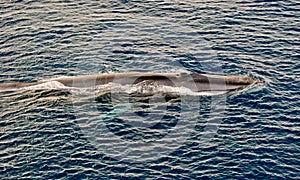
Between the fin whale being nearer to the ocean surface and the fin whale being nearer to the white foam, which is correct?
the white foam

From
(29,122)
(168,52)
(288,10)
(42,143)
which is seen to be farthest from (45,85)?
(288,10)

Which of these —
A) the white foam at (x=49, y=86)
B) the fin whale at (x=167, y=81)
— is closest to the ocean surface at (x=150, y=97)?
the white foam at (x=49, y=86)

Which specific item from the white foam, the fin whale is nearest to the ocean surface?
the white foam

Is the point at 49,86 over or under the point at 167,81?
over

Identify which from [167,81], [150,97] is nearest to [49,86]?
[150,97]

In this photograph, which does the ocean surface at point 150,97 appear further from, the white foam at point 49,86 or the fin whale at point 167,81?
the fin whale at point 167,81

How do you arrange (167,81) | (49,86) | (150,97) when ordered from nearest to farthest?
(150,97) < (167,81) < (49,86)

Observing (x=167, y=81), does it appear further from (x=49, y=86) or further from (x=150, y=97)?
(x=49, y=86)
